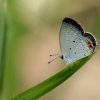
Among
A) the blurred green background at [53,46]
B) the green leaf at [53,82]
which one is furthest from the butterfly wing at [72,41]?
the blurred green background at [53,46]

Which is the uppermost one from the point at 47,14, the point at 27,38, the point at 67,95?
the point at 47,14

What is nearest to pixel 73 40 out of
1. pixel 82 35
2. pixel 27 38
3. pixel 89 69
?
pixel 82 35

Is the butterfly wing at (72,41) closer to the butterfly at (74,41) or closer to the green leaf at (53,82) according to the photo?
the butterfly at (74,41)

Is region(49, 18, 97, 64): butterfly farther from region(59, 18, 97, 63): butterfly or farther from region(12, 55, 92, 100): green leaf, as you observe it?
region(12, 55, 92, 100): green leaf

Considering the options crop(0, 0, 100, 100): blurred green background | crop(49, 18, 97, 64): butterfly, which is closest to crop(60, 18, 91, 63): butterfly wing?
crop(49, 18, 97, 64): butterfly

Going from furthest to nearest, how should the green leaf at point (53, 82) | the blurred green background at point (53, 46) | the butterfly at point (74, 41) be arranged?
1. the blurred green background at point (53, 46)
2. the butterfly at point (74, 41)
3. the green leaf at point (53, 82)

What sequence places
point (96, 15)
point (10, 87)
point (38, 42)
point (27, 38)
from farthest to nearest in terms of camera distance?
point (38, 42)
point (96, 15)
point (27, 38)
point (10, 87)

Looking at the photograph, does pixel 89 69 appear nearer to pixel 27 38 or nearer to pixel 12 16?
pixel 27 38
